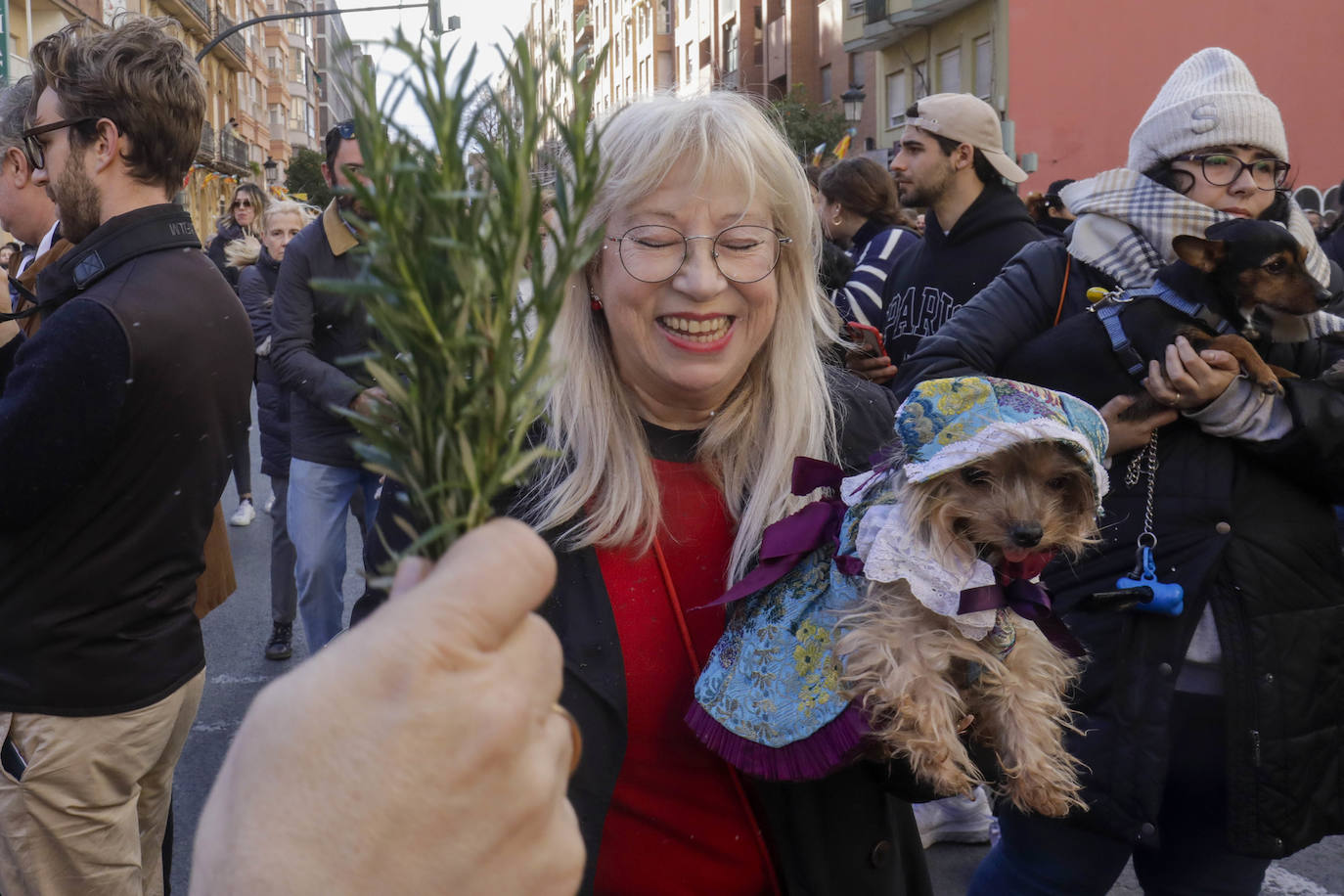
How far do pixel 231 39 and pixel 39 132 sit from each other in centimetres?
5321

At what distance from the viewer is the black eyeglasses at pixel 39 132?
8.54ft

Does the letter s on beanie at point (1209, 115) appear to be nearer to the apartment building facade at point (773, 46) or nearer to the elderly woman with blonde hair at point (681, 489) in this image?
the elderly woman with blonde hair at point (681, 489)

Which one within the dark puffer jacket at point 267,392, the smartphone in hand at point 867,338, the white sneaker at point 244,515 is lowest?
the white sneaker at point 244,515

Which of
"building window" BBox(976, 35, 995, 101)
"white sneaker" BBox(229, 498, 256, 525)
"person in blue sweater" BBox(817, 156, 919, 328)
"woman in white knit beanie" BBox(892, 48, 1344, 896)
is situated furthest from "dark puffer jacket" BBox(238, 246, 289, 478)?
"building window" BBox(976, 35, 995, 101)

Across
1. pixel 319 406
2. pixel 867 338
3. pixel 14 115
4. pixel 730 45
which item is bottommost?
pixel 319 406

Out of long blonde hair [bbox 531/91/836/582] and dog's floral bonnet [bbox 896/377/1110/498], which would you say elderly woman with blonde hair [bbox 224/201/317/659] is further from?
dog's floral bonnet [bbox 896/377/1110/498]

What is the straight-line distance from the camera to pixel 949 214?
15.6 feet

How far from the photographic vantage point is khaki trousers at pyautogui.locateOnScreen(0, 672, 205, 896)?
2.44m

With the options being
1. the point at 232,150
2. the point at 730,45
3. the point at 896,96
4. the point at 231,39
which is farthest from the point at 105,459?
the point at 232,150

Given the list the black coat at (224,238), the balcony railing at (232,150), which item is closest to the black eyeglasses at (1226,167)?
the black coat at (224,238)

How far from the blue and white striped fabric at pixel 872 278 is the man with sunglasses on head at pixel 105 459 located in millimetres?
2919

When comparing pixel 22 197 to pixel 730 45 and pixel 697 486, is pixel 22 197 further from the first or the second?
pixel 730 45

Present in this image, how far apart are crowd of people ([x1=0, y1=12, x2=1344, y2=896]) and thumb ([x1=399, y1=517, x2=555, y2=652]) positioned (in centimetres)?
69

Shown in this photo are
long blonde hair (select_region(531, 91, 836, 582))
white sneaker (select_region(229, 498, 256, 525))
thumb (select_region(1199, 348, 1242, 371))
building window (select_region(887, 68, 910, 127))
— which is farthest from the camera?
building window (select_region(887, 68, 910, 127))
